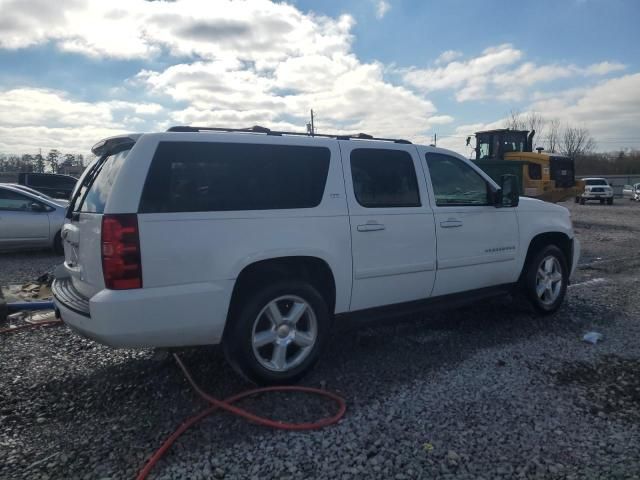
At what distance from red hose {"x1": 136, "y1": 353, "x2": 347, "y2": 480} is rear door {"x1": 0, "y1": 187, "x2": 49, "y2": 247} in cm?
785

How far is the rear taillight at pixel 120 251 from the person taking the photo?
320 centimetres

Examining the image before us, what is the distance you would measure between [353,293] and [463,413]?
128cm

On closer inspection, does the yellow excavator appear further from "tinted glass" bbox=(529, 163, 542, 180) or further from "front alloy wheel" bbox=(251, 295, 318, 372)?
"front alloy wheel" bbox=(251, 295, 318, 372)

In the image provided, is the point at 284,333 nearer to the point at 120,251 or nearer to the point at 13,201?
the point at 120,251

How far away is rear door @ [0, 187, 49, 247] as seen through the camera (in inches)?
394

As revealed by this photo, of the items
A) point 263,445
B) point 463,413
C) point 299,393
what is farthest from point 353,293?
point 263,445

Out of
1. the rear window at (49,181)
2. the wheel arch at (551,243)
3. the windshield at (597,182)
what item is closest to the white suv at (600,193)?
the windshield at (597,182)

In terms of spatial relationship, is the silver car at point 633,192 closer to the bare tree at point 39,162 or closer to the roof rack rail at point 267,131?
the roof rack rail at point 267,131

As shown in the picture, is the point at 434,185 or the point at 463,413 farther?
the point at 434,185

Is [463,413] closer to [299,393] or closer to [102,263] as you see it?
[299,393]

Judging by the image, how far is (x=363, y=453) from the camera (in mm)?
2990

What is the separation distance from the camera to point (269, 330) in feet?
12.7

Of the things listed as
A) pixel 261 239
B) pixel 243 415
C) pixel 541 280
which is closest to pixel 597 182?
pixel 541 280

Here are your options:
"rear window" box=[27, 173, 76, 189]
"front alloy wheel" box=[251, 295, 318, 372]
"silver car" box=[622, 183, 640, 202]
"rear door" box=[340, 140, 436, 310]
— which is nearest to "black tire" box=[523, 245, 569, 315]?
"rear door" box=[340, 140, 436, 310]
